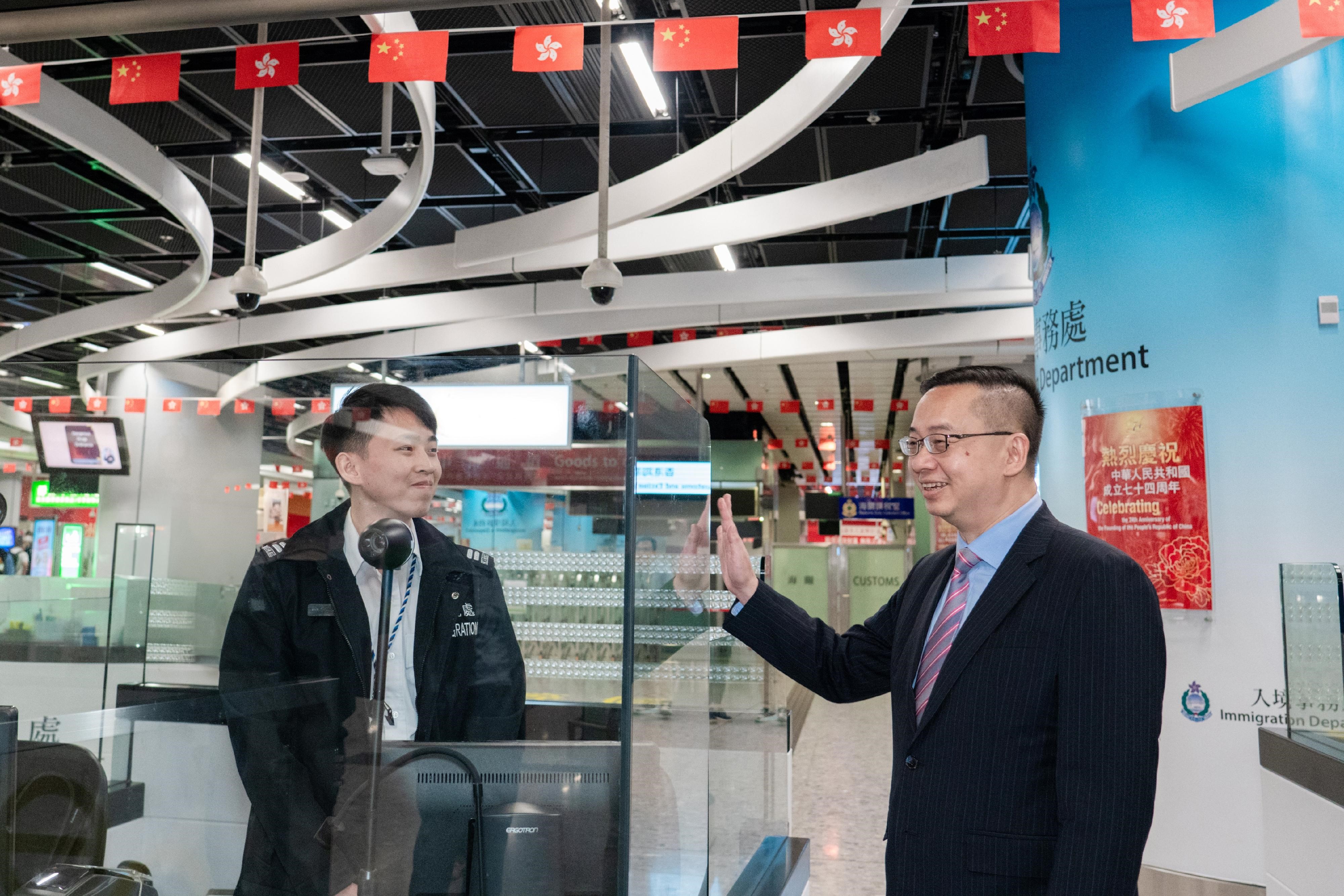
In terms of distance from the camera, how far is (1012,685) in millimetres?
1674

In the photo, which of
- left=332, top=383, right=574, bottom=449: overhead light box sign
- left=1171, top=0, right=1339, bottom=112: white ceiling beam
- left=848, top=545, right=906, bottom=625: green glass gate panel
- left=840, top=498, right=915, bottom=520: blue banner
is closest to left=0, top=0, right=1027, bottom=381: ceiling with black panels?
left=1171, top=0, right=1339, bottom=112: white ceiling beam

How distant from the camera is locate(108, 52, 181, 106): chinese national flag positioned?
4.34 metres

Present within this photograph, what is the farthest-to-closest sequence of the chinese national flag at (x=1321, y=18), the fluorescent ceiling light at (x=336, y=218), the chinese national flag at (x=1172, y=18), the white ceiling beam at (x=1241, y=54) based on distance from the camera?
the fluorescent ceiling light at (x=336, y=218)
the white ceiling beam at (x=1241, y=54)
the chinese national flag at (x=1172, y=18)
the chinese national flag at (x=1321, y=18)

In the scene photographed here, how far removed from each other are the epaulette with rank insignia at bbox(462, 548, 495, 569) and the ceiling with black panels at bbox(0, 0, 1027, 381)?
2.42 metres

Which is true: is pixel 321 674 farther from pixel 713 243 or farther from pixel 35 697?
pixel 713 243

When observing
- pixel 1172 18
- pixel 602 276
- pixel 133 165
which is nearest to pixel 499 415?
pixel 602 276

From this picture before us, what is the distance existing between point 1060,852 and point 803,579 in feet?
44.1

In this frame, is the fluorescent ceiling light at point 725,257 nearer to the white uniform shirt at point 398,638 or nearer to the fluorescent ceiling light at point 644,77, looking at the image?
the fluorescent ceiling light at point 644,77

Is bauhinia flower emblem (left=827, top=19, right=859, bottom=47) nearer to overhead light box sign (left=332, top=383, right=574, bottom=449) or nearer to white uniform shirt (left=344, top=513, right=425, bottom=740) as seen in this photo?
overhead light box sign (left=332, top=383, right=574, bottom=449)

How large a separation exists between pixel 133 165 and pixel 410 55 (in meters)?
3.15

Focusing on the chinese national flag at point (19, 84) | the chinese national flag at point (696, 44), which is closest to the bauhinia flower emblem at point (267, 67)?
the chinese national flag at point (19, 84)

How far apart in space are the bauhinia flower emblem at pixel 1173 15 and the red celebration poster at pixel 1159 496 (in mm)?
1433

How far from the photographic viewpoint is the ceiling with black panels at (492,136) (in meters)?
5.96

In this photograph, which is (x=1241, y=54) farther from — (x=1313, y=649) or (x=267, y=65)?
(x=267, y=65)
